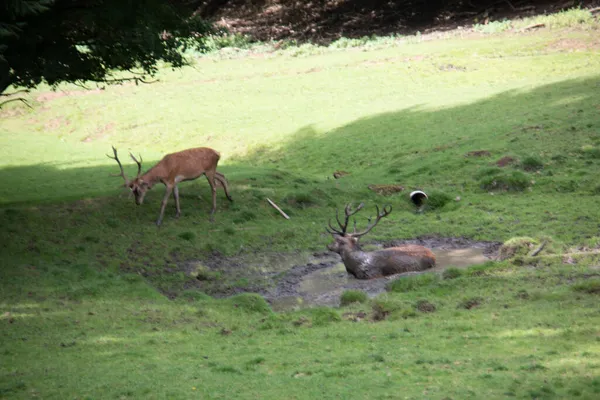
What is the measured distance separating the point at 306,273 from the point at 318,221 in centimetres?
313

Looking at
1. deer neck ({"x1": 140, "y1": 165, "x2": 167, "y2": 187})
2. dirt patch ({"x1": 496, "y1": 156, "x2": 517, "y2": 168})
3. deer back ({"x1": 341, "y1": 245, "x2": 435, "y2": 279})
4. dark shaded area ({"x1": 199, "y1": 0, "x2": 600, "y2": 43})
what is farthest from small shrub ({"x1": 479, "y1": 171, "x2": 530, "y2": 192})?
dark shaded area ({"x1": 199, "y1": 0, "x2": 600, "y2": 43})

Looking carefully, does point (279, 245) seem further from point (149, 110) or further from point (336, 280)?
point (149, 110)

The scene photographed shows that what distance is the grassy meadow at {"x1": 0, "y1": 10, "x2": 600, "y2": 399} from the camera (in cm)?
795

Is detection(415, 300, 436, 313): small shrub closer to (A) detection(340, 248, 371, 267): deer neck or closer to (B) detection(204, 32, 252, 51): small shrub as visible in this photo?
(A) detection(340, 248, 371, 267): deer neck

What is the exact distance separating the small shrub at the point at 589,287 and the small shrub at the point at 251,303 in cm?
409

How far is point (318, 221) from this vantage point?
17219mm

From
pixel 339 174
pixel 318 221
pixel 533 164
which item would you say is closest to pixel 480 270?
pixel 318 221

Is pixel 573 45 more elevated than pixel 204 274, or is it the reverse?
pixel 573 45

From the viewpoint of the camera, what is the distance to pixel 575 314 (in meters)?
8.85

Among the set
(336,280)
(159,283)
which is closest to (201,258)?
(159,283)

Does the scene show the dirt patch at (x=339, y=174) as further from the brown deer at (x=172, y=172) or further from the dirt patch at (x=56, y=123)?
the dirt patch at (x=56, y=123)

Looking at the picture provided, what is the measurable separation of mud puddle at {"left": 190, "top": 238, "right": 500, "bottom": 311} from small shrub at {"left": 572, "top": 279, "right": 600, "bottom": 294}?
3.31 metres

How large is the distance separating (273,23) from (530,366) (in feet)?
136

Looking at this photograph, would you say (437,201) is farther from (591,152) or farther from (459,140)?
(459,140)
